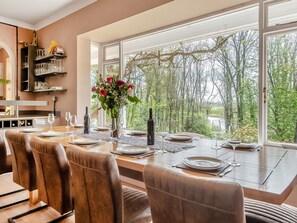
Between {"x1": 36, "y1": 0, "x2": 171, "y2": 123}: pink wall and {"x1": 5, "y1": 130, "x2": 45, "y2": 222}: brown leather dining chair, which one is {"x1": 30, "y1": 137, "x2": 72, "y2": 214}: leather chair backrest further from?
{"x1": 36, "y1": 0, "x2": 171, "y2": 123}: pink wall

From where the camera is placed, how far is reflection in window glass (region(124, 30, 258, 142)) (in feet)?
9.41

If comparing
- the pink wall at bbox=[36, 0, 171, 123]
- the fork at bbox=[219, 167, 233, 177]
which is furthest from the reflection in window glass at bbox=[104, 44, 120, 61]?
the fork at bbox=[219, 167, 233, 177]

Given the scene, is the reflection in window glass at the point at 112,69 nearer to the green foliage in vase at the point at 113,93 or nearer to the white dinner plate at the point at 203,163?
the green foliage in vase at the point at 113,93

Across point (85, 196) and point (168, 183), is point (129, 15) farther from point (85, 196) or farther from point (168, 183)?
point (168, 183)

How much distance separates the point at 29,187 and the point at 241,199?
195cm

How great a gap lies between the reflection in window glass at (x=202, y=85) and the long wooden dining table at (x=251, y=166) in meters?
0.80

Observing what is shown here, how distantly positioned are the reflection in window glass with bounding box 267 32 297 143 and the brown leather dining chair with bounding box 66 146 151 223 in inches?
77.0

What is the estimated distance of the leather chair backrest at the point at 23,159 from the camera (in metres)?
2.00

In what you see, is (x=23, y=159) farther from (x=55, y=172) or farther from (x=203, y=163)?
(x=203, y=163)

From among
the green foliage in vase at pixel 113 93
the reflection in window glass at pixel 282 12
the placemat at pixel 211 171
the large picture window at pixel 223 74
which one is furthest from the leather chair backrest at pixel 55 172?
the reflection in window glass at pixel 282 12

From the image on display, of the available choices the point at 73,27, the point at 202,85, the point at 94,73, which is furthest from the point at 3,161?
the point at 73,27

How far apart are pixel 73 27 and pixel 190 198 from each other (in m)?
4.22

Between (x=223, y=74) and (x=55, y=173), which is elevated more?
(x=223, y=74)

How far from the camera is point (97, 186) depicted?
1.30m
